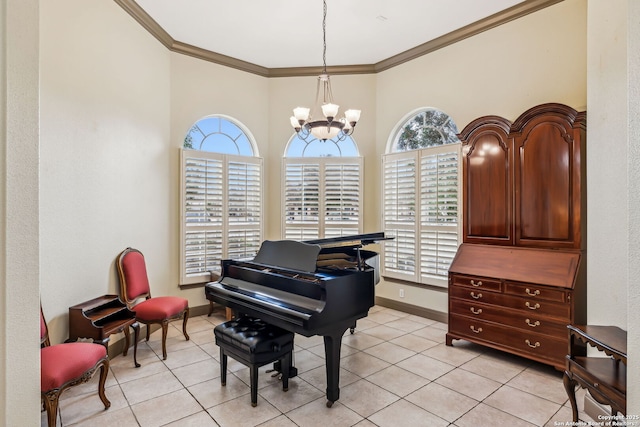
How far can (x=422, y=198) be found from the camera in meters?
4.73

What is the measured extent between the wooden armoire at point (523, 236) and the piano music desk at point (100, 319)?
3390 millimetres

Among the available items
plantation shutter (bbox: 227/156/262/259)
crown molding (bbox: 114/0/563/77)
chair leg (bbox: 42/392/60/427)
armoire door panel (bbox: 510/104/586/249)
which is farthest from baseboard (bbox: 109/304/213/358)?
armoire door panel (bbox: 510/104/586/249)

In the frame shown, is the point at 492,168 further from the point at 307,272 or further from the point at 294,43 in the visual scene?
the point at 294,43

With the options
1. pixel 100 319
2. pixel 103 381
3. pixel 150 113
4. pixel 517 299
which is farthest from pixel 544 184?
pixel 150 113

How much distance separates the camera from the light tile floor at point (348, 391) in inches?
98.3

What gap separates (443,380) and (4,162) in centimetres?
339

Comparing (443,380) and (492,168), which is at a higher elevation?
(492,168)

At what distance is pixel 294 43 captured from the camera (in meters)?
4.68

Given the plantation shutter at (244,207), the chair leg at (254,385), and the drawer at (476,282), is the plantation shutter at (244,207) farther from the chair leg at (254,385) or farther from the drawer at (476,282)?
the drawer at (476,282)

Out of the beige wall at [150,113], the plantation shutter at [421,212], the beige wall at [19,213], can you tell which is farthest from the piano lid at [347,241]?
the beige wall at [19,213]

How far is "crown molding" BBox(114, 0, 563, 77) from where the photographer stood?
12.4 ft

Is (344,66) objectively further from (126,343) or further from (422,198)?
(126,343)

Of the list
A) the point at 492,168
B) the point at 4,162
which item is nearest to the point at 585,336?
the point at 492,168

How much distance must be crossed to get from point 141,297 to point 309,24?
3.75 meters
